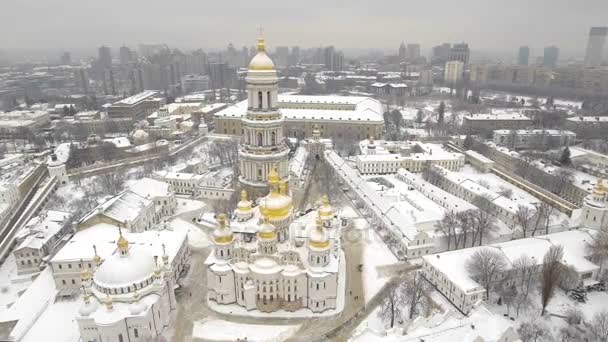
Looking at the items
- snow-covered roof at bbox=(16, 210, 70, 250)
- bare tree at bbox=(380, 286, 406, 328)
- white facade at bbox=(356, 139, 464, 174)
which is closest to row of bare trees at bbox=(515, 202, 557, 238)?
bare tree at bbox=(380, 286, 406, 328)

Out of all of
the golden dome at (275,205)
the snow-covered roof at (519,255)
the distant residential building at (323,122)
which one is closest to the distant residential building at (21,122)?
the distant residential building at (323,122)

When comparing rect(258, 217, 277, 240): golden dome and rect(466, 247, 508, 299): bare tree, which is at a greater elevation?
rect(258, 217, 277, 240): golden dome

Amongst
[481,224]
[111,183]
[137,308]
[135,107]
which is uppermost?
[135,107]

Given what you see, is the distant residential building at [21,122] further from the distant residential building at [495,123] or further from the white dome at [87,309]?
the distant residential building at [495,123]

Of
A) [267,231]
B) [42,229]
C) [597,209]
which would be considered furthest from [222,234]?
[597,209]

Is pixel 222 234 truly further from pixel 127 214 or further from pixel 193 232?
pixel 127 214

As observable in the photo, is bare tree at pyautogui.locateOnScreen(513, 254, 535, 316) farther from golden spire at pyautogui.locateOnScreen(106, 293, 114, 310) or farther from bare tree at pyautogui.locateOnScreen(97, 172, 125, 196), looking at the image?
bare tree at pyautogui.locateOnScreen(97, 172, 125, 196)
